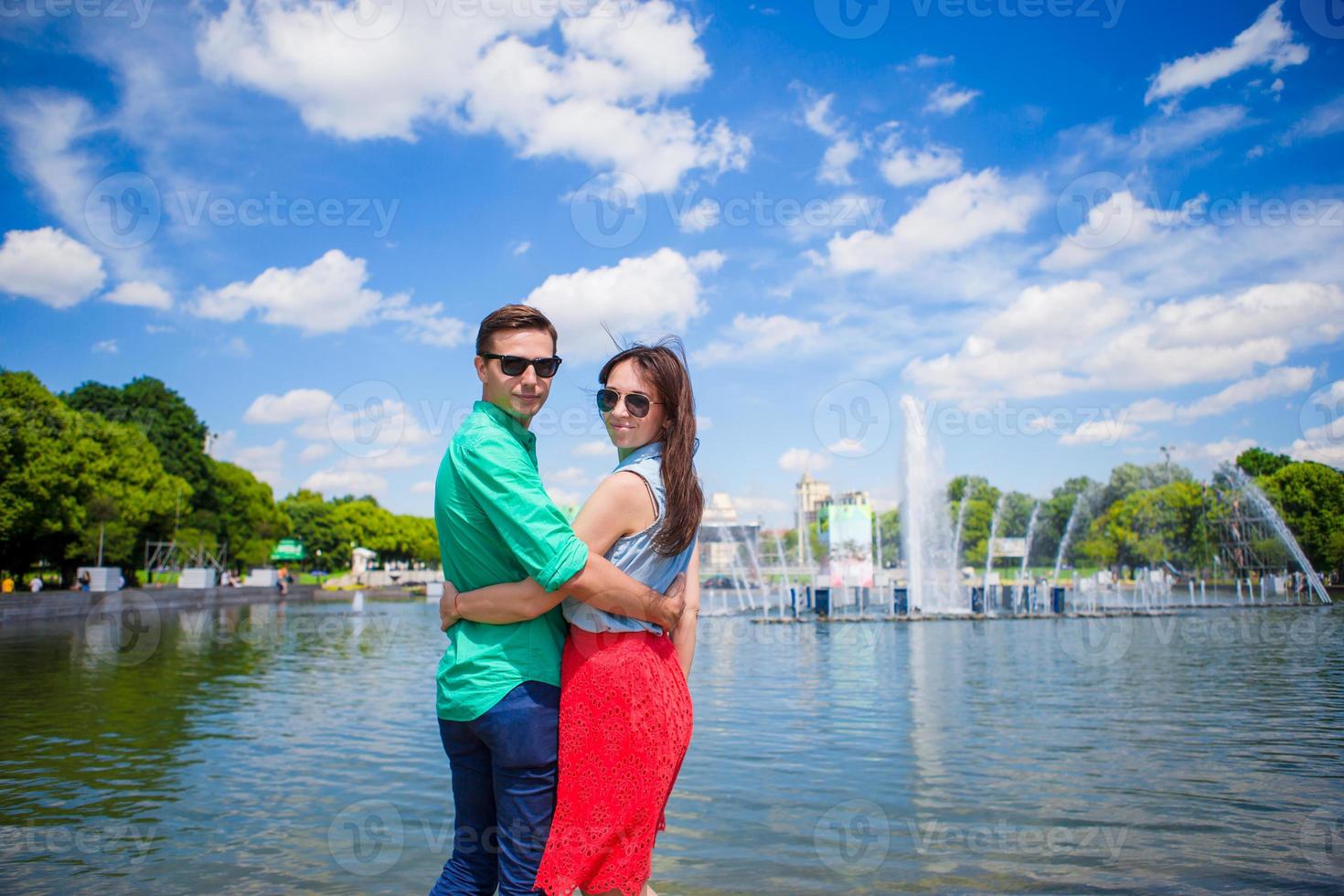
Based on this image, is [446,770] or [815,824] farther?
[446,770]

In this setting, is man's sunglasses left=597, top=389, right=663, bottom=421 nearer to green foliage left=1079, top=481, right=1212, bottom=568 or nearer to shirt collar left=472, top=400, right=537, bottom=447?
shirt collar left=472, top=400, right=537, bottom=447

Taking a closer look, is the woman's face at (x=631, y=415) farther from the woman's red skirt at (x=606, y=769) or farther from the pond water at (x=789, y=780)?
the pond water at (x=789, y=780)

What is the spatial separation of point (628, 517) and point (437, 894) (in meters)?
1.33

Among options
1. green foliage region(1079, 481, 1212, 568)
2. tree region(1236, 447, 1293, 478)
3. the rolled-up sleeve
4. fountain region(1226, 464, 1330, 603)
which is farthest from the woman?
tree region(1236, 447, 1293, 478)

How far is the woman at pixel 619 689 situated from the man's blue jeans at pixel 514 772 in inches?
1.6

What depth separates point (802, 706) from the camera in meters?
13.0

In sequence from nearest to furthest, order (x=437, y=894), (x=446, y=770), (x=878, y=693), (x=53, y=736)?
(x=437, y=894) < (x=446, y=770) < (x=53, y=736) < (x=878, y=693)

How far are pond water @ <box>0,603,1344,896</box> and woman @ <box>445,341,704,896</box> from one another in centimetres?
333

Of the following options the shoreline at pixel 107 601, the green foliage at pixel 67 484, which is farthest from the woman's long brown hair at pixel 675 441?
the green foliage at pixel 67 484

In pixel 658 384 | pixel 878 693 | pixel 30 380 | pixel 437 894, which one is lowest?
pixel 878 693

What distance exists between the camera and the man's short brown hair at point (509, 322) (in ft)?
9.73

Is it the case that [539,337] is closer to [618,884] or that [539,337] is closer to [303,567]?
[618,884]

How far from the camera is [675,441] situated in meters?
2.93

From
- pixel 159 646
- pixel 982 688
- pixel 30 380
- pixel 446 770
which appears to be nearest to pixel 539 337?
pixel 446 770
